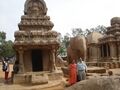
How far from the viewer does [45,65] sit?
18.2m

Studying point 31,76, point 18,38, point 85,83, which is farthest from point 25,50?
point 85,83

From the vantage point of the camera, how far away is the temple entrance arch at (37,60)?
1848 centimetres

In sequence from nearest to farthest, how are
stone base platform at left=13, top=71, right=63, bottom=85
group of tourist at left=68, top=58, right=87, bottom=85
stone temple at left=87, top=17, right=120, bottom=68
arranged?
1. group of tourist at left=68, top=58, right=87, bottom=85
2. stone base platform at left=13, top=71, right=63, bottom=85
3. stone temple at left=87, top=17, right=120, bottom=68

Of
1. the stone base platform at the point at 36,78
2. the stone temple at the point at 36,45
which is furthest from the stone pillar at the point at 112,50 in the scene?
the stone base platform at the point at 36,78

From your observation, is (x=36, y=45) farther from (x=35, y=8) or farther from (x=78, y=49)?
(x=35, y=8)

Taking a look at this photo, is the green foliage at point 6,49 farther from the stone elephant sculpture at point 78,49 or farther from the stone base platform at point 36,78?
the stone base platform at point 36,78

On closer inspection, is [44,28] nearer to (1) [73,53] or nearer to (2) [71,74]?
(1) [73,53]

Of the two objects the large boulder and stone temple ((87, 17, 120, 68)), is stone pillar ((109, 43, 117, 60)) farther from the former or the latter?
the large boulder

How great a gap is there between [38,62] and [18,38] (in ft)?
8.95

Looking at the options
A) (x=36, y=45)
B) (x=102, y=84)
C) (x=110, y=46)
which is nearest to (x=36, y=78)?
(x=36, y=45)

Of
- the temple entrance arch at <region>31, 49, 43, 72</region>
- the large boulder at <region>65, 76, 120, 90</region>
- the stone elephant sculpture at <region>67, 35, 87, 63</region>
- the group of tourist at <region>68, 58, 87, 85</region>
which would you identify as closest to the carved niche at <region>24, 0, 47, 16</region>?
the temple entrance arch at <region>31, 49, 43, 72</region>

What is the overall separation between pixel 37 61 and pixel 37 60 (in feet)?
0.26

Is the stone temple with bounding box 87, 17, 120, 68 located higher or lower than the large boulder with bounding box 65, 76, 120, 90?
higher

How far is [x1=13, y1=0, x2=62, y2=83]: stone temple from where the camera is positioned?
16594mm
